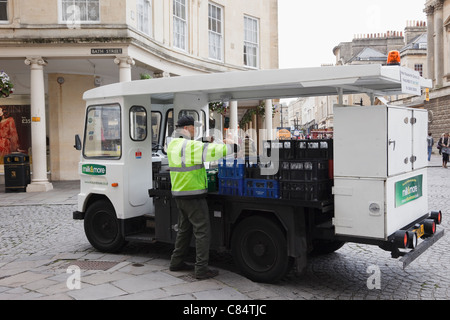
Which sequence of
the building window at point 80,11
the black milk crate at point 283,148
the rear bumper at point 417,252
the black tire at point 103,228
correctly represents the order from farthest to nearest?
the building window at point 80,11 < the black tire at point 103,228 < the black milk crate at point 283,148 < the rear bumper at point 417,252

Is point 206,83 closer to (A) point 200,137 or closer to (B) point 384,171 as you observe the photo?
(A) point 200,137

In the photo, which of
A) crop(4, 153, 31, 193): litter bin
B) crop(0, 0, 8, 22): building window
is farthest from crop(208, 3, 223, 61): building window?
crop(4, 153, 31, 193): litter bin

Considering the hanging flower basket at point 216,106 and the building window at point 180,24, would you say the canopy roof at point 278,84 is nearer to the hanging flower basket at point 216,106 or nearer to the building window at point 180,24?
the hanging flower basket at point 216,106

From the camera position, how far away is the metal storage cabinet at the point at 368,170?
15.2ft

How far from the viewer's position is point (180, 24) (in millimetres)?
18422

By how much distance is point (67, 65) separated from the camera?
16.5 meters

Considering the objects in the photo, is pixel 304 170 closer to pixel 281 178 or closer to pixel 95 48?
pixel 281 178

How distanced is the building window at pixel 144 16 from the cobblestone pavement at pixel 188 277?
9790mm

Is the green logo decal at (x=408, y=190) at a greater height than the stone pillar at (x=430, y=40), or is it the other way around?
the stone pillar at (x=430, y=40)

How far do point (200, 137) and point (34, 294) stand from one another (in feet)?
10.7

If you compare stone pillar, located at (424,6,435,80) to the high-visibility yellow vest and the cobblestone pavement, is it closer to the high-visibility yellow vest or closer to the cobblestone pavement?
the cobblestone pavement

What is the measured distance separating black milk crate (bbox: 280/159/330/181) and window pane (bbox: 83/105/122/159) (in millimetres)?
2594

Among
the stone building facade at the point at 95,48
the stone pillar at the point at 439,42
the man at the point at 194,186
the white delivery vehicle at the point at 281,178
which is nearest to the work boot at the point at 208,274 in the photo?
the man at the point at 194,186

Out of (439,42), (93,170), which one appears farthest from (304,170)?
(439,42)
